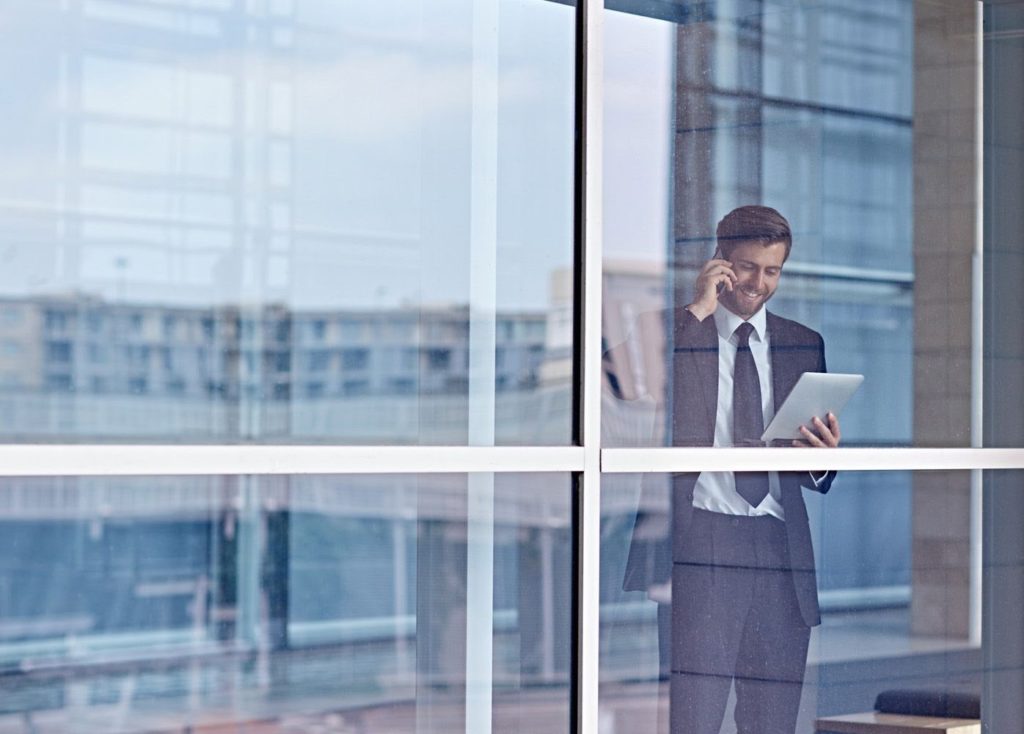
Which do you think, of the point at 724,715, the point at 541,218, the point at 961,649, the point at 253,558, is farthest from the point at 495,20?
the point at 961,649

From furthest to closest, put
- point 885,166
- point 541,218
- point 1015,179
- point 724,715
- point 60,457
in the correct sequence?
point 1015,179 → point 885,166 → point 724,715 → point 541,218 → point 60,457

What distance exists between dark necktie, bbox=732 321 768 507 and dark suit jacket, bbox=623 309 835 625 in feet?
0.17

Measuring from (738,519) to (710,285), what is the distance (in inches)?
19.2

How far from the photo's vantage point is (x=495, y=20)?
7.92ft

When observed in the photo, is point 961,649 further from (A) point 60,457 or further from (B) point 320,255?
(A) point 60,457

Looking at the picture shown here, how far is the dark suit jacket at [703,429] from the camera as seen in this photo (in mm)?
2666

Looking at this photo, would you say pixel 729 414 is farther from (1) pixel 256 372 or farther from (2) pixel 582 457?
(1) pixel 256 372

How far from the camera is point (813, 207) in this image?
2.90 meters

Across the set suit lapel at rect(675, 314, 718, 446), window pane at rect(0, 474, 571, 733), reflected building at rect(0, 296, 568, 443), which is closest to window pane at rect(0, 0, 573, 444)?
reflected building at rect(0, 296, 568, 443)

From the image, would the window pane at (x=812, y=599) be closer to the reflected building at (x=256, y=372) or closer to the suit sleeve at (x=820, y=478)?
the suit sleeve at (x=820, y=478)

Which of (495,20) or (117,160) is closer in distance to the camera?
(117,160)

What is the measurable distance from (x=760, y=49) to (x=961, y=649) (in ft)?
4.88

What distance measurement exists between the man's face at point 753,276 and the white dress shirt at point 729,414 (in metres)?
0.02

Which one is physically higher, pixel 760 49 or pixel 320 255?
pixel 760 49
